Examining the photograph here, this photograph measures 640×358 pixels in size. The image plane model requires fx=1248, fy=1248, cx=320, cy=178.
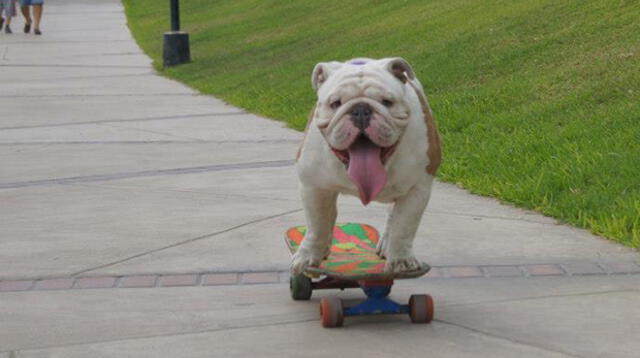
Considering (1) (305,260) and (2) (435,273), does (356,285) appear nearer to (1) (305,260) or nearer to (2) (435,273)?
(1) (305,260)

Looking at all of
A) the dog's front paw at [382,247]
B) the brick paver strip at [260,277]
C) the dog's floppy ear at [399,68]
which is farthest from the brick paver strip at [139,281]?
the dog's floppy ear at [399,68]

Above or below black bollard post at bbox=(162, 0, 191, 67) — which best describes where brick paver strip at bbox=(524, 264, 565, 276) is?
above

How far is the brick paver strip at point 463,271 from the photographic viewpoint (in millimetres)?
6102

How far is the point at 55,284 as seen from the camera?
238 inches

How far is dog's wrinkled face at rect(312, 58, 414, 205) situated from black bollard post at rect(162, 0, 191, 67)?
1353 centimetres

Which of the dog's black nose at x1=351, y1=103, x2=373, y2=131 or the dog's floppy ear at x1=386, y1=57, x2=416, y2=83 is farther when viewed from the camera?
the dog's floppy ear at x1=386, y1=57, x2=416, y2=83

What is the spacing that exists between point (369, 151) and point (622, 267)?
2.00 meters

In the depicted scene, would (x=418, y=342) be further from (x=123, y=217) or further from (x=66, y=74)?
(x=66, y=74)

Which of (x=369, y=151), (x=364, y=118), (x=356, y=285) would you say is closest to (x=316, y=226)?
(x=356, y=285)

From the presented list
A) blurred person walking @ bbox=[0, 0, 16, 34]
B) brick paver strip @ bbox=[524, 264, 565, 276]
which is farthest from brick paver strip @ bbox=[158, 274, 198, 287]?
blurred person walking @ bbox=[0, 0, 16, 34]

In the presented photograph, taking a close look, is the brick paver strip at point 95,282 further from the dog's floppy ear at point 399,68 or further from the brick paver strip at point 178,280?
the dog's floppy ear at point 399,68

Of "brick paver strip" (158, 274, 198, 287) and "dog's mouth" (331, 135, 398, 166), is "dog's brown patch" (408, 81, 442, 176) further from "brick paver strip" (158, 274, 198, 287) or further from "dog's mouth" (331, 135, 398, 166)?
"brick paver strip" (158, 274, 198, 287)

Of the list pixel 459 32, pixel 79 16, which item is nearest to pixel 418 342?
pixel 459 32

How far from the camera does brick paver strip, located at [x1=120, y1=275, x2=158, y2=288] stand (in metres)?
6.01
